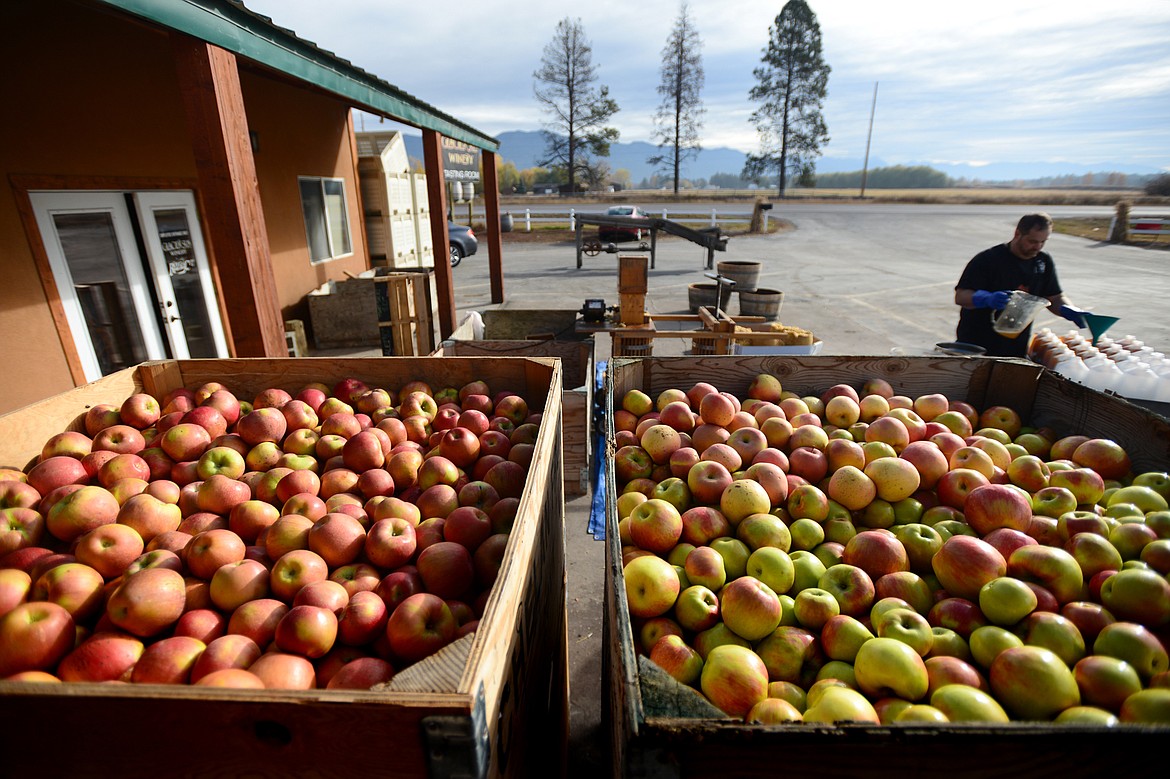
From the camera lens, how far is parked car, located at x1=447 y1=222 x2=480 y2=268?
64.7 feet

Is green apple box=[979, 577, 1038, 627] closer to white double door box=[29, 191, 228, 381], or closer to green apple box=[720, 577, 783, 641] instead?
green apple box=[720, 577, 783, 641]

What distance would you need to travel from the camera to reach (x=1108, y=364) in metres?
4.40

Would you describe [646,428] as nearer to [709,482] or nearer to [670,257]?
[709,482]

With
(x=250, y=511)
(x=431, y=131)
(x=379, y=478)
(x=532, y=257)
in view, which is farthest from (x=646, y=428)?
(x=532, y=257)

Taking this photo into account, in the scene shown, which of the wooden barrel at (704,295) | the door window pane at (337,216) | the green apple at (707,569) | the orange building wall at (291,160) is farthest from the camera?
the door window pane at (337,216)

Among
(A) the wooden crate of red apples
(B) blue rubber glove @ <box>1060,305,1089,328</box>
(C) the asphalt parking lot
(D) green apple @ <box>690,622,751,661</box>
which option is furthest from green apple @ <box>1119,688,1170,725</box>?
(B) blue rubber glove @ <box>1060,305,1089,328</box>

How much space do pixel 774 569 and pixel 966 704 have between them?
68 centimetres

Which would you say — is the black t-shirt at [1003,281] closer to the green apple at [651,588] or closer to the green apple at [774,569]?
the green apple at [774,569]

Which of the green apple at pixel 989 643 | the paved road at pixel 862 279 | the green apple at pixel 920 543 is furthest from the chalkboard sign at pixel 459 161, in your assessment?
the green apple at pixel 989 643

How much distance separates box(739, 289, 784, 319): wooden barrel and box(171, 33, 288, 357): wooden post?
6.65 metres

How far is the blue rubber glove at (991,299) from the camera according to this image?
16.0 feet

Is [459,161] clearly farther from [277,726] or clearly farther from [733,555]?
[277,726]

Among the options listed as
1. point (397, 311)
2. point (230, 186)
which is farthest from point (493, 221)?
point (230, 186)

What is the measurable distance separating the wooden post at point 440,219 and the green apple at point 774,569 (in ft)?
22.3
